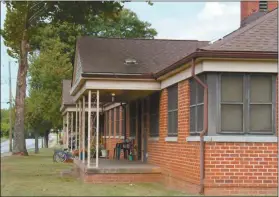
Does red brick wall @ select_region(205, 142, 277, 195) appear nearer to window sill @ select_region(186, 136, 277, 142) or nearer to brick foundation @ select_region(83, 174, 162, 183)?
window sill @ select_region(186, 136, 277, 142)

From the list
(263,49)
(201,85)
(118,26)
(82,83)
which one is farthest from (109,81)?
(118,26)

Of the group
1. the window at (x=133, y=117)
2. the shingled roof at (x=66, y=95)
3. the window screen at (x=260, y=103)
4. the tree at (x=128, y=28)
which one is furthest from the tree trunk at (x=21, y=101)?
the tree at (x=128, y=28)

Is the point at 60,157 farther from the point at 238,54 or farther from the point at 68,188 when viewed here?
the point at 238,54

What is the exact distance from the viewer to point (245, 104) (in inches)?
509

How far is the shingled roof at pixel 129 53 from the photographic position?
17.6 m

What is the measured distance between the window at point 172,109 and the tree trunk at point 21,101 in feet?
56.1

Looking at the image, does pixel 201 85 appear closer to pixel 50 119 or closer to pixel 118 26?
pixel 50 119

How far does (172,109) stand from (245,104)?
11.8 feet

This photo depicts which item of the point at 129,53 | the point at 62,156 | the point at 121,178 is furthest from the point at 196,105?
the point at 62,156

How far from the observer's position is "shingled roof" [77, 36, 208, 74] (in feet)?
57.8

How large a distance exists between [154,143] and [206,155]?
578 centimetres

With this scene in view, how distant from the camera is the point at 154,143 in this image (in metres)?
18.5

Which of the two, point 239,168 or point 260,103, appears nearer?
point 239,168

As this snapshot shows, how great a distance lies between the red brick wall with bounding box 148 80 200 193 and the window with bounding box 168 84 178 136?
293mm
